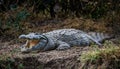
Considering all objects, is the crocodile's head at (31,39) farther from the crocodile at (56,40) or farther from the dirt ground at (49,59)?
the dirt ground at (49,59)

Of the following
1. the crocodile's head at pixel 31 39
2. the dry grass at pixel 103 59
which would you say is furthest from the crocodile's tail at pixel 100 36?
the dry grass at pixel 103 59

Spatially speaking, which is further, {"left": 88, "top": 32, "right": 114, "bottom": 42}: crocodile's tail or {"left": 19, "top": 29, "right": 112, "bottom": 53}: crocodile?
{"left": 88, "top": 32, "right": 114, "bottom": 42}: crocodile's tail

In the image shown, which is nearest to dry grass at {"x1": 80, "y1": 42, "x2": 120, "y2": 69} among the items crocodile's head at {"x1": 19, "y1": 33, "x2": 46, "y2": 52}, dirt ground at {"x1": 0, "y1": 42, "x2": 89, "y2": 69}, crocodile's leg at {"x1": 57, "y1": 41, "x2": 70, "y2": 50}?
dirt ground at {"x1": 0, "y1": 42, "x2": 89, "y2": 69}

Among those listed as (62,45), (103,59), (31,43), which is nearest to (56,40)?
(62,45)

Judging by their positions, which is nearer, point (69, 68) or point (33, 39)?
point (69, 68)

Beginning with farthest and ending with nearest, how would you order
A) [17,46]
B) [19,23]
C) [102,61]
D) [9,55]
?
[19,23] < [17,46] < [9,55] < [102,61]

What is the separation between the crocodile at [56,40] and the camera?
25.4ft

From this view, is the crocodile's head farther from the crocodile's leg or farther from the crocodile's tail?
the crocodile's tail

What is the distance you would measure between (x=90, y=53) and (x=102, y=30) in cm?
284

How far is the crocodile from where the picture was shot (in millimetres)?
7750

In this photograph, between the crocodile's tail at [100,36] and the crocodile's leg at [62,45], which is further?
the crocodile's tail at [100,36]

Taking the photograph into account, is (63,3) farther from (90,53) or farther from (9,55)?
(90,53)

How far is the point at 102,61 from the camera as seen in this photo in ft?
20.3

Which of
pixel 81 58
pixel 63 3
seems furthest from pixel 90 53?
pixel 63 3
